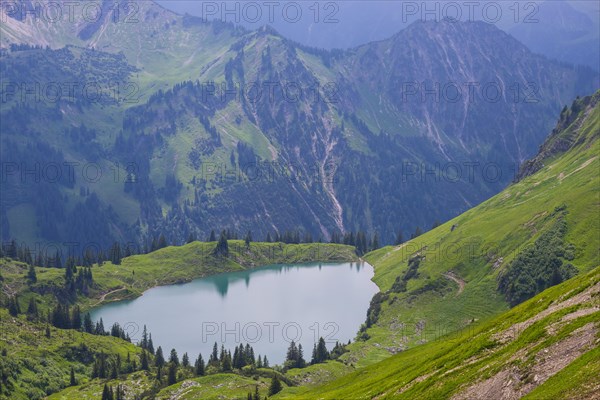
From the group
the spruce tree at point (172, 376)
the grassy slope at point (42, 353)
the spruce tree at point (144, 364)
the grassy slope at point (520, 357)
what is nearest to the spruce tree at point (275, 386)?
the spruce tree at point (172, 376)

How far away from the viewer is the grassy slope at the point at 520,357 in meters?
53.1

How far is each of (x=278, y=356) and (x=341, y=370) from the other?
28344 mm

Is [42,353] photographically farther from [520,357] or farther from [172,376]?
[520,357]

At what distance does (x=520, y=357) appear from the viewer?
62.6 meters

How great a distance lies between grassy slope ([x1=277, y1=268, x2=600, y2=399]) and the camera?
53.1 metres

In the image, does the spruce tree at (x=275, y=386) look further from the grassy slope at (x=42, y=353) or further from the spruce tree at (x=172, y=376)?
the grassy slope at (x=42, y=353)

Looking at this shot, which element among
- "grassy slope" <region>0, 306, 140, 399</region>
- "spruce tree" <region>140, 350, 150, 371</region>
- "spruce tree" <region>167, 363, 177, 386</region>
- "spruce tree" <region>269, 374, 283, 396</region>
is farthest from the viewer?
"spruce tree" <region>140, 350, 150, 371</region>

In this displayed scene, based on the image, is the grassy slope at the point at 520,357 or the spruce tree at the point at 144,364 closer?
the grassy slope at the point at 520,357

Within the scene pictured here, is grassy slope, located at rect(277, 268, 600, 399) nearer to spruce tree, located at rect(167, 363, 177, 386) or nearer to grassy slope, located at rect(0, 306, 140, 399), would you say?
spruce tree, located at rect(167, 363, 177, 386)

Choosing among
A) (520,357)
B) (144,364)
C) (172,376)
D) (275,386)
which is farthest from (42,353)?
(520,357)

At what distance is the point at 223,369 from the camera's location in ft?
530

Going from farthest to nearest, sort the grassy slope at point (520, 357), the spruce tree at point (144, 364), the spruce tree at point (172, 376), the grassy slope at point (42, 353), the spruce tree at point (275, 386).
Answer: the spruce tree at point (144, 364)
the grassy slope at point (42, 353)
the spruce tree at point (172, 376)
the spruce tree at point (275, 386)
the grassy slope at point (520, 357)

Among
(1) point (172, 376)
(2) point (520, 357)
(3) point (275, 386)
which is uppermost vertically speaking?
(2) point (520, 357)

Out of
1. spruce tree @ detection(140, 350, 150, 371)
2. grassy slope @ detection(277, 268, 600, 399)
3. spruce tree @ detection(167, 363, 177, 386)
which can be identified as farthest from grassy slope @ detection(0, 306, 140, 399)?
grassy slope @ detection(277, 268, 600, 399)
